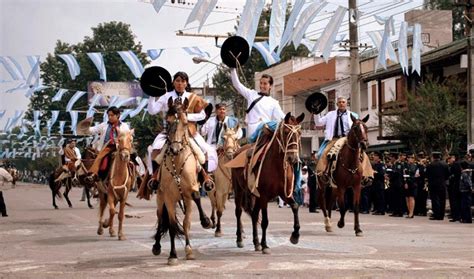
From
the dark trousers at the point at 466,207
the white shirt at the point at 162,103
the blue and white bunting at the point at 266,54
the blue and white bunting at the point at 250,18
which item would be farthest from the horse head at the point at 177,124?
the blue and white bunting at the point at 266,54

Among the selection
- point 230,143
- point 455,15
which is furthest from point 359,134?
point 455,15

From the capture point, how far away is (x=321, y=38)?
2242 centimetres

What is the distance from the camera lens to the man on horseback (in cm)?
1836

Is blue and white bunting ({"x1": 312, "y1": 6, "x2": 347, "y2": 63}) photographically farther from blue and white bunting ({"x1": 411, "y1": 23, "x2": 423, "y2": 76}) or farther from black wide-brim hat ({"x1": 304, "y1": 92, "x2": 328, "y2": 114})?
black wide-brim hat ({"x1": 304, "y1": 92, "x2": 328, "y2": 114})

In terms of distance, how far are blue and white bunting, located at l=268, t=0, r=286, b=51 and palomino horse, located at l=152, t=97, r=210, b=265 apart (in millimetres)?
7948

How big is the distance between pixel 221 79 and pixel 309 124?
958 inches

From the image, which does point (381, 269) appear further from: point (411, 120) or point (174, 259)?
point (411, 120)

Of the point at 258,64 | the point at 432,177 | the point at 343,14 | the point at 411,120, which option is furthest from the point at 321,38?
the point at 258,64

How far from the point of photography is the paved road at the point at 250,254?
11.1m

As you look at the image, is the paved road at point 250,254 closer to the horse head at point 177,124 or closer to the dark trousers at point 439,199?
the horse head at point 177,124

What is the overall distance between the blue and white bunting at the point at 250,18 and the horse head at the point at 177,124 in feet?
23.8

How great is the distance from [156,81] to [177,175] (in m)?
2.02

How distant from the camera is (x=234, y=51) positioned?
47.6ft

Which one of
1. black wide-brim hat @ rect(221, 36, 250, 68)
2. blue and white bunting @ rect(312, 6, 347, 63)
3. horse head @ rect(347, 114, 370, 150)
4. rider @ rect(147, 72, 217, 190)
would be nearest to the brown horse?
rider @ rect(147, 72, 217, 190)
